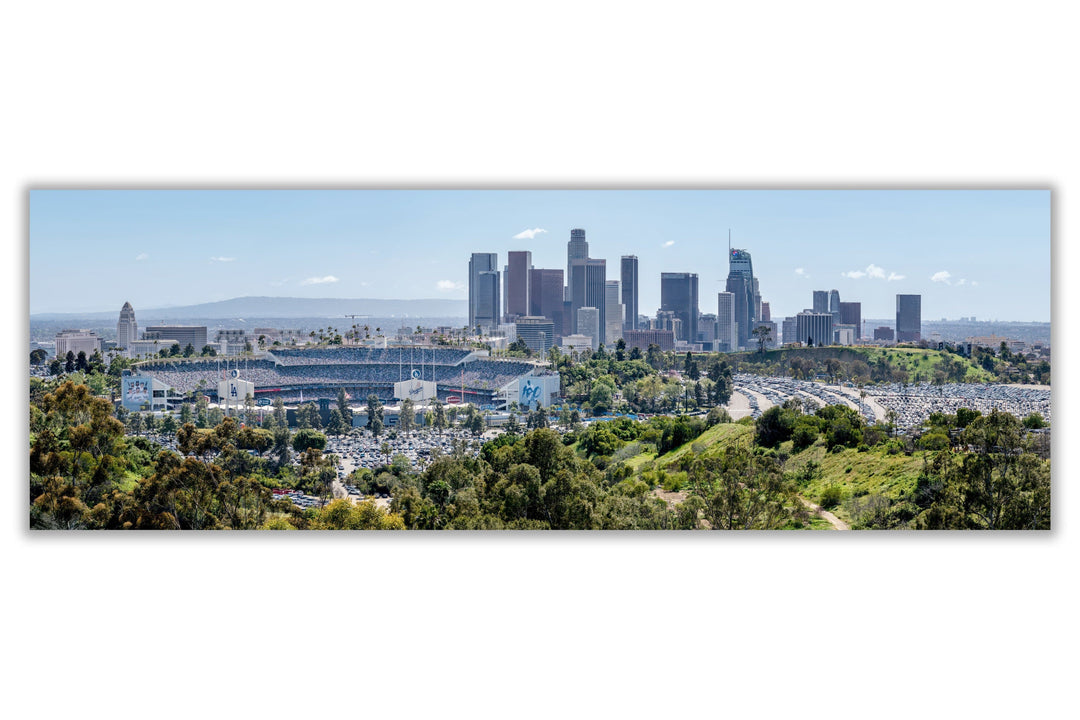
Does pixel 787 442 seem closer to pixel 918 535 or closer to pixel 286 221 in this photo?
pixel 918 535

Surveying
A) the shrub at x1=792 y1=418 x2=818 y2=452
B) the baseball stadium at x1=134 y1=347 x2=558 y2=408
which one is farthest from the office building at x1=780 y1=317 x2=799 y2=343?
the baseball stadium at x1=134 y1=347 x2=558 y2=408

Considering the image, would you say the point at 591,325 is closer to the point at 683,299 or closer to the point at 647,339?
the point at 647,339

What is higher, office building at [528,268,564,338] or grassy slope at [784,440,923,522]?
office building at [528,268,564,338]

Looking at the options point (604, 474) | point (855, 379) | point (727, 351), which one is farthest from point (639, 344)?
point (855, 379)

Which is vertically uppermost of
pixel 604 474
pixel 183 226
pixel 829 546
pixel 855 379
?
pixel 183 226

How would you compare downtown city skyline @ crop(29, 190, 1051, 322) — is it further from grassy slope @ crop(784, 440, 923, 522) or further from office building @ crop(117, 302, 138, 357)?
grassy slope @ crop(784, 440, 923, 522)

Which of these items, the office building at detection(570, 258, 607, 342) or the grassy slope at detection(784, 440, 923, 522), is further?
the office building at detection(570, 258, 607, 342)

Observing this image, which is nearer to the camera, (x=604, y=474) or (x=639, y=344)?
(x=604, y=474)
